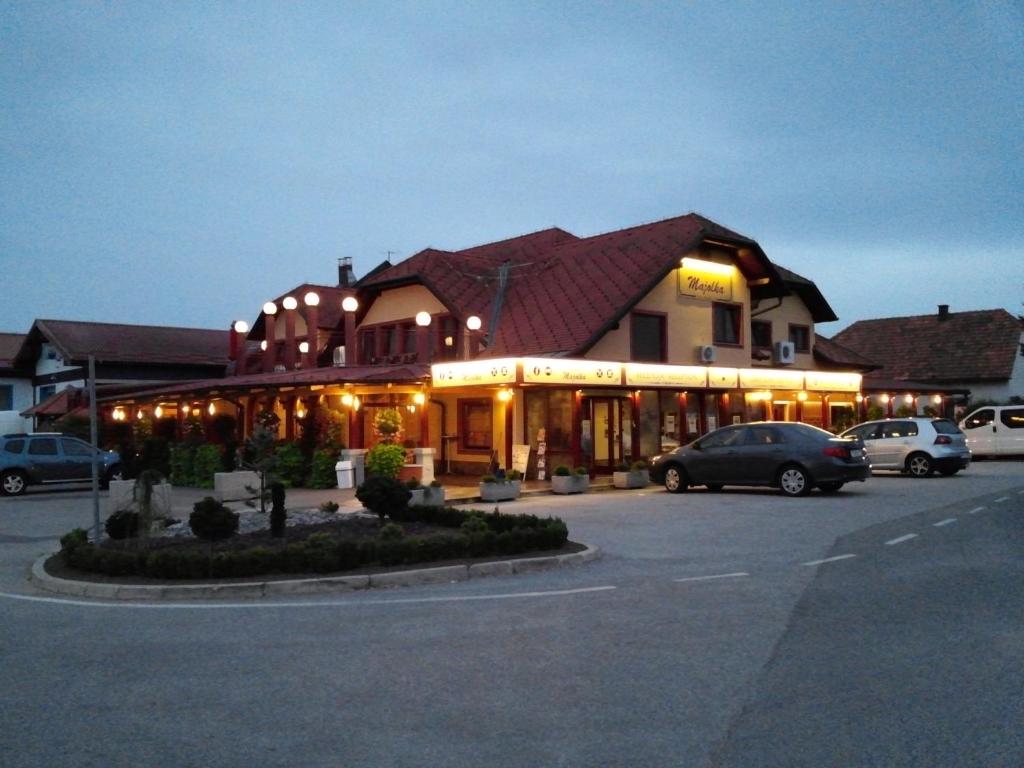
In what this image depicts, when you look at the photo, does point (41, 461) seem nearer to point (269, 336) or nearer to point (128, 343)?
point (269, 336)

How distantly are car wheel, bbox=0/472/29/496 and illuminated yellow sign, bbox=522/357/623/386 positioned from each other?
13.4 metres

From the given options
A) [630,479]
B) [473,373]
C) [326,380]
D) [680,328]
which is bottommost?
[630,479]

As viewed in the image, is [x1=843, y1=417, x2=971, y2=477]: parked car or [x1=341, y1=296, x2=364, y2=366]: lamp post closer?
[x1=843, y1=417, x2=971, y2=477]: parked car

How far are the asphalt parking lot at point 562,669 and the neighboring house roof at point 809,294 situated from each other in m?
23.8

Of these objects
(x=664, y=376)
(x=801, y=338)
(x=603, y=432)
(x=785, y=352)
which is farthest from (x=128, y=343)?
(x=801, y=338)

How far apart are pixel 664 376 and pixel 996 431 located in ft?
44.3

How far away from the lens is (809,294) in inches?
1375

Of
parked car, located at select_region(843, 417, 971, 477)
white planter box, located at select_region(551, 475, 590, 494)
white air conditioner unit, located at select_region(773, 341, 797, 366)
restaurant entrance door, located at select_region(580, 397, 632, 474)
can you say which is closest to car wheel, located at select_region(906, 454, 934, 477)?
parked car, located at select_region(843, 417, 971, 477)

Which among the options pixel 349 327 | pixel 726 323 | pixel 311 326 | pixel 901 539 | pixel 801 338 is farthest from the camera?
pixel 801 338

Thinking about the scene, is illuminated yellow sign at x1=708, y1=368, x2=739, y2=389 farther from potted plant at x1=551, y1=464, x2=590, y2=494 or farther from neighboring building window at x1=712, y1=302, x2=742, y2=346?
potted plant at x1=551, y1=464, x2=590, y2=494

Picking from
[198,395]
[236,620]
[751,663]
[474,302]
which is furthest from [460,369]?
[751,663]

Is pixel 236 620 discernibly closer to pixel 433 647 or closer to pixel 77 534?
pixel 433 647

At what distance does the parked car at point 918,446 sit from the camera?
2406 cm

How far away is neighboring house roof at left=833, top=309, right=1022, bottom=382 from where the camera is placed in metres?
46.7
